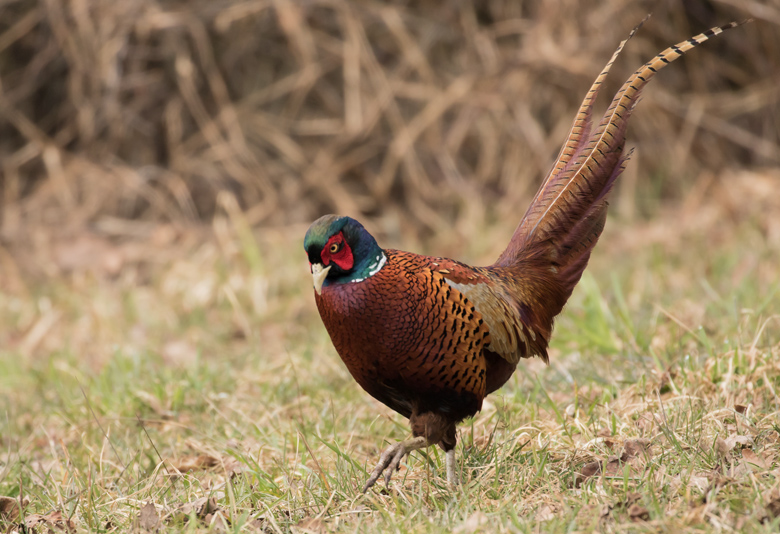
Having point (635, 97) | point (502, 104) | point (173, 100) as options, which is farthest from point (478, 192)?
point (635, 97)

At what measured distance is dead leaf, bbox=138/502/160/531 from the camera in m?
2.46

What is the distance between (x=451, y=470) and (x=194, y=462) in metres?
0.99

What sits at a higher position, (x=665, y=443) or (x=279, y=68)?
(x=279, y=68)

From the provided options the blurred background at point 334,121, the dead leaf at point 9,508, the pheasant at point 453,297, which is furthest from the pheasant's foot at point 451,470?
the blurred background at point 334,121

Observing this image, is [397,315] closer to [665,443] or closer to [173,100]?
[665,443]

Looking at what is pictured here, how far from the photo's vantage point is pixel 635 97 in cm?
293

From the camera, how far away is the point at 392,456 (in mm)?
2572

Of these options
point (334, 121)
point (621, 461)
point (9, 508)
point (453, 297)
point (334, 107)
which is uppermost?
point (334, 107)

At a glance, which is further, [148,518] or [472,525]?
[148,518]

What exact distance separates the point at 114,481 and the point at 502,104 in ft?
15.3

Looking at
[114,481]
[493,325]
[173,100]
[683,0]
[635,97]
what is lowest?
[114,481]

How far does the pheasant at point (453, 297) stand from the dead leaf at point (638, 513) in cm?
61

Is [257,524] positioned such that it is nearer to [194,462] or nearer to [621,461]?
[194,462]

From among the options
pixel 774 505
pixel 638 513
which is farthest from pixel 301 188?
pixel 774 505
